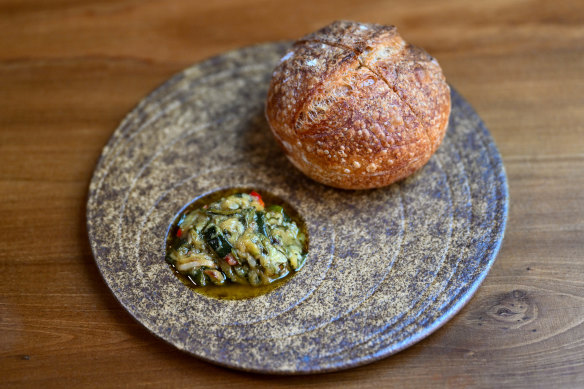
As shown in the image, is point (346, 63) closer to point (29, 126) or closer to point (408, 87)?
point (408, 87)

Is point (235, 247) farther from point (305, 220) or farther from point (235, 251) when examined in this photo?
point (305, 220)

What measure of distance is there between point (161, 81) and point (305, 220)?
5.07 feet

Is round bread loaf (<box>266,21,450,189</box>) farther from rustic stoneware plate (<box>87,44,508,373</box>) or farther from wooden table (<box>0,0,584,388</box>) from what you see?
wooden table (<box>0,0,584,388</box>)

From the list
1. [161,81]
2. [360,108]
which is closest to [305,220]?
[360,108]

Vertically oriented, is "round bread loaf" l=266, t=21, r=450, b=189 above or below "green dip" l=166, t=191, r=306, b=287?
above

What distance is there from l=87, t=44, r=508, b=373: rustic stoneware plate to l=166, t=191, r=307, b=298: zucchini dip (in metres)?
0.07

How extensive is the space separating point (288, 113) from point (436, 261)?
1.04 meters

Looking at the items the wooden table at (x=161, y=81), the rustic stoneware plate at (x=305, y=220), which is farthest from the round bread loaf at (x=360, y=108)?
the wooden table at (x=161, y=81)

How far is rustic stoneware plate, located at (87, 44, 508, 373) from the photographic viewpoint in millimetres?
2541

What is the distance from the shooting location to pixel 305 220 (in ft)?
9.88

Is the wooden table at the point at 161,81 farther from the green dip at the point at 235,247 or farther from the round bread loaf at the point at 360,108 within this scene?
the round bread loaf at the point at 360,108

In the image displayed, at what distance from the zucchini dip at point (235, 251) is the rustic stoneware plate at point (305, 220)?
0.21ft

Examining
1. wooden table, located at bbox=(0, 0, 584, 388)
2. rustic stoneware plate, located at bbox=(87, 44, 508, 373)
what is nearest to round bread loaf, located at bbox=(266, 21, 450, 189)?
rustic stoneware plate, located at bbox=(87, 44, 508, 373)

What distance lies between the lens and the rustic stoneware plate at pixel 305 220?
2541 mm
